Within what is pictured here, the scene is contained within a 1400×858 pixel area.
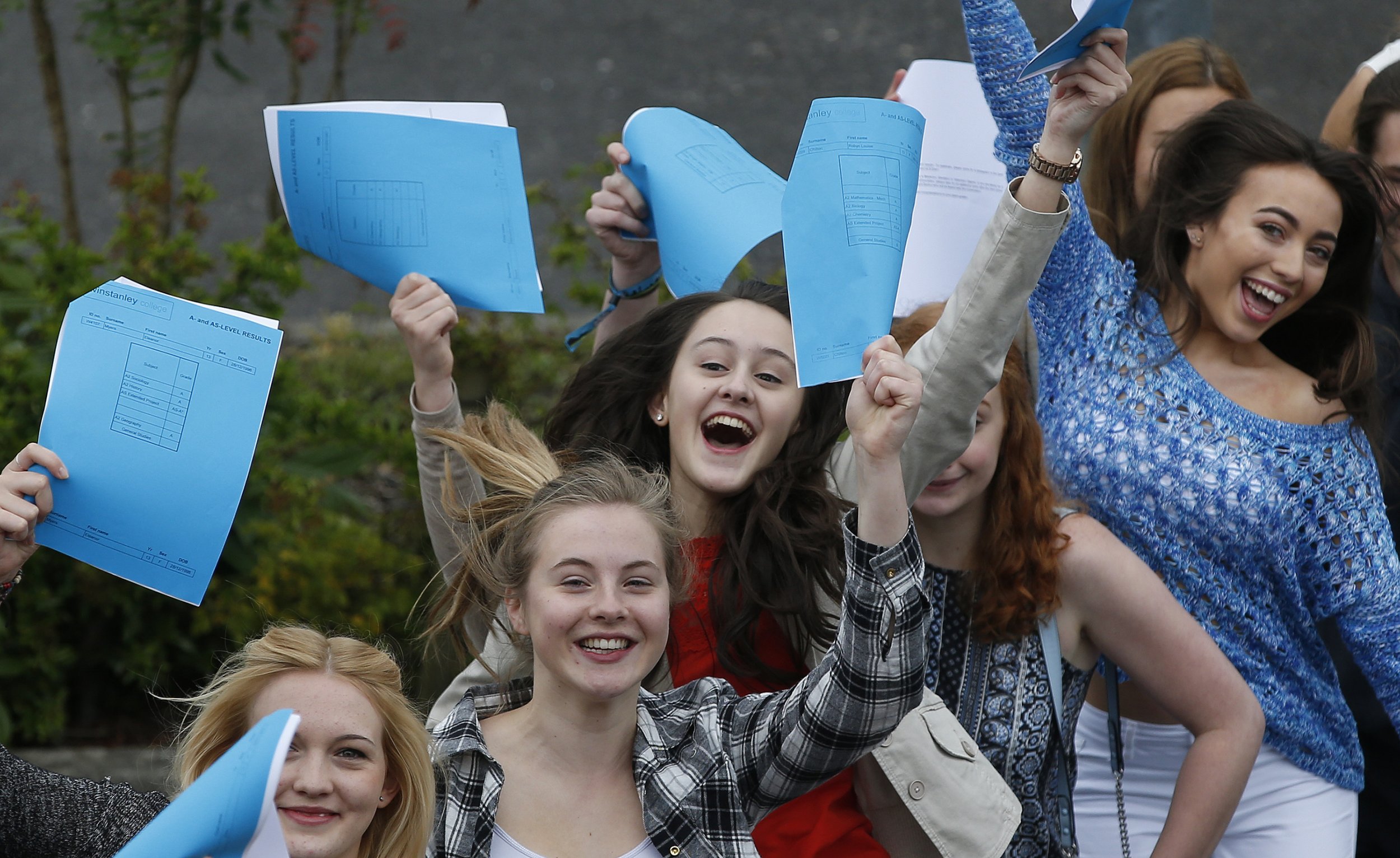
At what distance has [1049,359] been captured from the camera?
3080mm

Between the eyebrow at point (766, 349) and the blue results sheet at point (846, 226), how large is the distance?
0.40 m

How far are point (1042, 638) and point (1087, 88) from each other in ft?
3.21

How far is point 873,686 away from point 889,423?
384 millimetres

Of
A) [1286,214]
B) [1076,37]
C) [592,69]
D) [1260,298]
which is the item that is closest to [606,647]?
[1076,37]

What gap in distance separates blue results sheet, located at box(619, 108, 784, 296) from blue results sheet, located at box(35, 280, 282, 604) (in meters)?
0.84

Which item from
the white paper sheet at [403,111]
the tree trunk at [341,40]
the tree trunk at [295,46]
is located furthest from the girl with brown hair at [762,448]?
the tree trunk at [341,40]

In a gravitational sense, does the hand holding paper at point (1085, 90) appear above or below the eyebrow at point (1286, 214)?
above

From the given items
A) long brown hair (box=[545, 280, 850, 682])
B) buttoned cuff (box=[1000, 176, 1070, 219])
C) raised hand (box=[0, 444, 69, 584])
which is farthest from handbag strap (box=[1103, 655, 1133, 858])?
raised hand (box=[0, 444, 69, 584])

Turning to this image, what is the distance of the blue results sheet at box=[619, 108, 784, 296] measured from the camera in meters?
2.86

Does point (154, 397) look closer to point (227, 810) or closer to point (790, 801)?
point (227, 810)

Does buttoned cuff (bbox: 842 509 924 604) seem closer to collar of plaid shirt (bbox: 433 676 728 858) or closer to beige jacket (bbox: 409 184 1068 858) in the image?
beige jacket (bbox: 409 184 1068 858)

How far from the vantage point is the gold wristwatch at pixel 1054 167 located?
2.47 m

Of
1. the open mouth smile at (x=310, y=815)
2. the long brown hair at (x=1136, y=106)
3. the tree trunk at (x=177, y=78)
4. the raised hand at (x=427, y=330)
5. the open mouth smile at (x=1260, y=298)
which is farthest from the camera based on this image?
the tree trunk at (x=177, y=78)

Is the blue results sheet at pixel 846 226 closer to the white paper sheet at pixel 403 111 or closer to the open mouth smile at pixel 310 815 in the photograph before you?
the white paper sheet at pixel 403 111
